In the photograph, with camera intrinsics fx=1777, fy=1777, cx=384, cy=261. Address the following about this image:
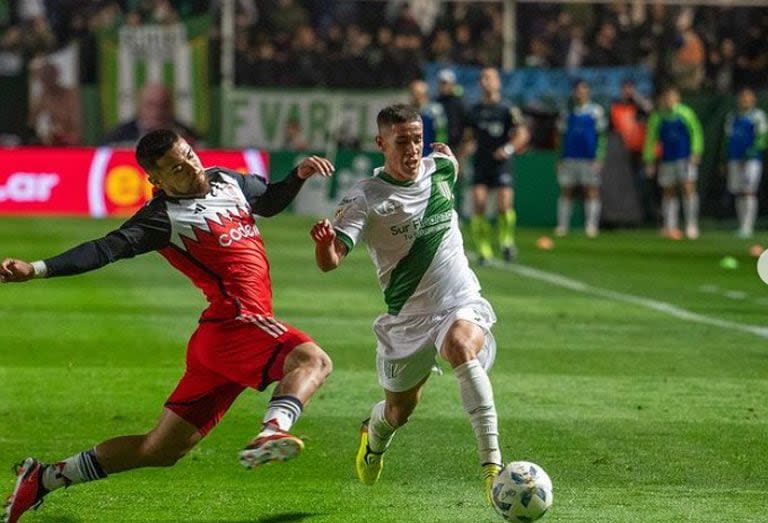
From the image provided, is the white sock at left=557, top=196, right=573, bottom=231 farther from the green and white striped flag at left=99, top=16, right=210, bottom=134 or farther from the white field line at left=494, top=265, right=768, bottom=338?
the white field line at left=494, top=265, right=768, bottom=338

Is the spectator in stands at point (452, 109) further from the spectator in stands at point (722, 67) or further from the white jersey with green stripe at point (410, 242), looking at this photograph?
the white jersey with green stripe at point (410, 242)

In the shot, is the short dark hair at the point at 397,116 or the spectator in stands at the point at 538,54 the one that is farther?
the spectator in stands at the point at 538,54

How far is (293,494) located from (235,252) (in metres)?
1.25

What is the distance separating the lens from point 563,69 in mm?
32156

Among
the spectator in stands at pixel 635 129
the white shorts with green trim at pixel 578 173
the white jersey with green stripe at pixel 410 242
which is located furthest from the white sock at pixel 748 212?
the white jersey with green stripe at pixel 410 242

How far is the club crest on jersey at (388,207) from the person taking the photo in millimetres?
8375

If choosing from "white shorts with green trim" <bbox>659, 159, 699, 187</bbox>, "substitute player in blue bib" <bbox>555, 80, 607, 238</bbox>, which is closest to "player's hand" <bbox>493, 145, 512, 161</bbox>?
"substitute player in blue bib" <bbox>555, 80, 607, 238</bbox>

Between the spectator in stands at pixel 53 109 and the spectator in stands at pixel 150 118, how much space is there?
0.79 m

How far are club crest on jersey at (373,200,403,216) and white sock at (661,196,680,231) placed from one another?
73.3 feet

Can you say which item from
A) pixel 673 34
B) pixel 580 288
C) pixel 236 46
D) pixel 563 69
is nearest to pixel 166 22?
pixel 236 46

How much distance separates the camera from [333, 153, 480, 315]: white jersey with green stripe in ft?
27.5

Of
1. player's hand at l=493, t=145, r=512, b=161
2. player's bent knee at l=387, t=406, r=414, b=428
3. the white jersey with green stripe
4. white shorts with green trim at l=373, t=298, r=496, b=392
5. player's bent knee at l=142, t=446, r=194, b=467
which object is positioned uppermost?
the white jersey with green stripe

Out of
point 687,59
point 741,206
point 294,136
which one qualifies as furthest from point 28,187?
point 741,206

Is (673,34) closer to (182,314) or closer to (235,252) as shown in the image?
(182,314)
